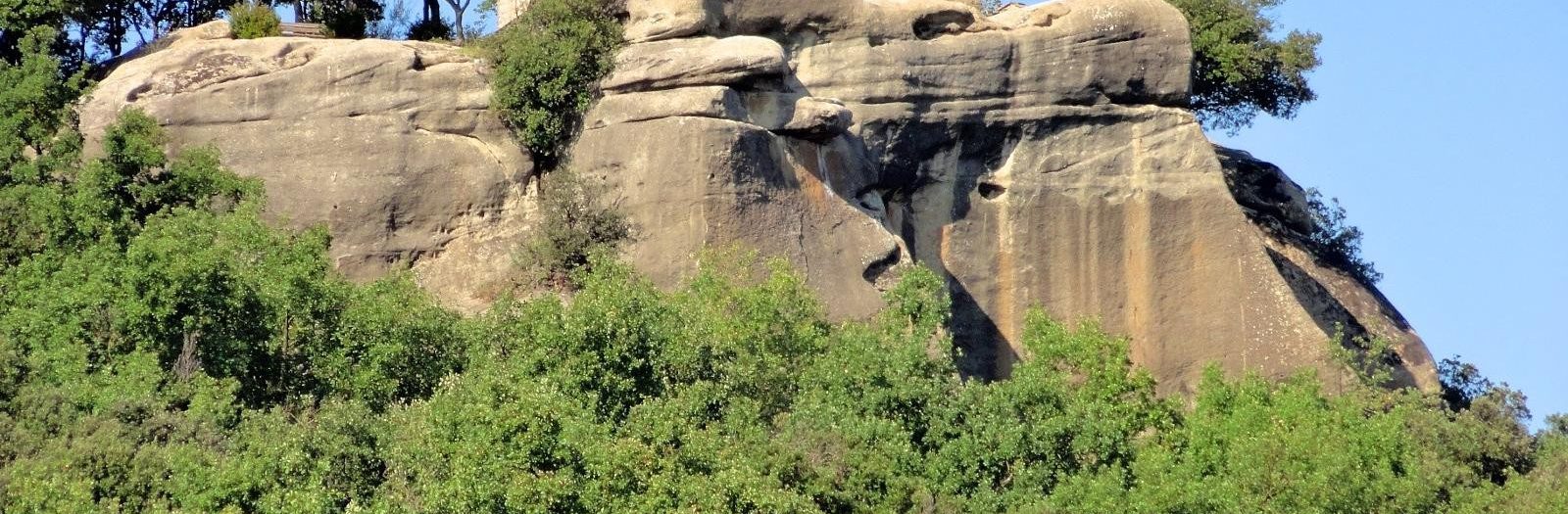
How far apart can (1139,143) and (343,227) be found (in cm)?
1233

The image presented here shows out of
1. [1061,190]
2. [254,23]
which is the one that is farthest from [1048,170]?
[254,23]

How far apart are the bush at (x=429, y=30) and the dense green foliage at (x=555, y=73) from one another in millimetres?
4844

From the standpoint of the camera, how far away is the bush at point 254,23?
47.7m

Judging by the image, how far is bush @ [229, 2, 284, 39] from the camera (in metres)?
47.7

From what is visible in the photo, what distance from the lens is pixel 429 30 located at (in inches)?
1980

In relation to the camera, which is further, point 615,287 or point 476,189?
point 476,189

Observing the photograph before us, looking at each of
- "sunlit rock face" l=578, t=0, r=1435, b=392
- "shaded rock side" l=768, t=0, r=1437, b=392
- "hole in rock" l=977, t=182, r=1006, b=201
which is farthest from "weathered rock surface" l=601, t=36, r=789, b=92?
"hole in rock" l=977, t=182, r=1006, b=201

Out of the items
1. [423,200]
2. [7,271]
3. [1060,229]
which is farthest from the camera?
[1060,229]

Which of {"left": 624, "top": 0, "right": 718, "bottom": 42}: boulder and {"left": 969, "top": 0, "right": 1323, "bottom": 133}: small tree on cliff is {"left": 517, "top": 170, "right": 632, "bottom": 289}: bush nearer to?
{"left": 624, "top": 0, "right": 718, "bottom": 42}: boulder

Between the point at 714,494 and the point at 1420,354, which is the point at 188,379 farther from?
the point at 1420,354

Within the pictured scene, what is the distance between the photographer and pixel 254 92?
4494 cm

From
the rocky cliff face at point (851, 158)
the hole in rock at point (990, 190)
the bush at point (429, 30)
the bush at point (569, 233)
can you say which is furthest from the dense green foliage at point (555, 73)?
the hole in rock at point (990, 190)

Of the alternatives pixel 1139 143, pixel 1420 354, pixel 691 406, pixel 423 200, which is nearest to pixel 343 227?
pixel 423 200

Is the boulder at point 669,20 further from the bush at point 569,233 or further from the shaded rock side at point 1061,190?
the bush at point 569,233
